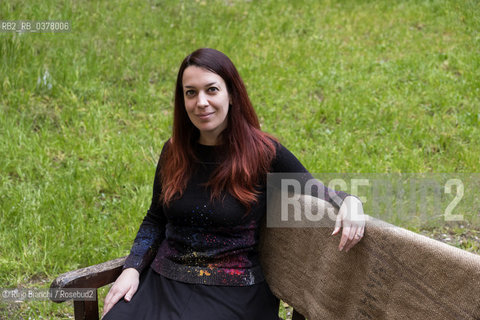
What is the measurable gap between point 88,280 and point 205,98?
1.00 m

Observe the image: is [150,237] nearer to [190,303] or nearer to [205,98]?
[190,303]

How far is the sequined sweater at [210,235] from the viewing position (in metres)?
2.39

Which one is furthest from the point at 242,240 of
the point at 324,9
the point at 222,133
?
the point at 324,9

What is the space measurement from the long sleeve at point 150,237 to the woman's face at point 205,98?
41 centimetres

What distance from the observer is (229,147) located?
2.49m

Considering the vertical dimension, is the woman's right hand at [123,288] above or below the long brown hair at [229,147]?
below

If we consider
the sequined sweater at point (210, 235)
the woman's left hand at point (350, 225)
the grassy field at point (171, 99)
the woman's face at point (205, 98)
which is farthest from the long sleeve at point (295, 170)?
the grassy field at point (171, 99)

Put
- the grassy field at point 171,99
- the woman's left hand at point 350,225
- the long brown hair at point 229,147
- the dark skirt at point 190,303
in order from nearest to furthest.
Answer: the woman's left hand at point 350,225 < the dark skirt at point 190,303 < the long brown hair at point 229,147 < the grassy field at point 171,99

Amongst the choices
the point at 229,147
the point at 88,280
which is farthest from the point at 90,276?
the point at 229,147

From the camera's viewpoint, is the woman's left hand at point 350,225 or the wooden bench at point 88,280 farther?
the wooden bench at point 88,280

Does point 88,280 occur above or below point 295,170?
below

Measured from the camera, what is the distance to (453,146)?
5238 millimetres

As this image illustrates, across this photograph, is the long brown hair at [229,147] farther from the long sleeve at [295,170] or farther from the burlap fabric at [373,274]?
the burlap fabric at [373,274]

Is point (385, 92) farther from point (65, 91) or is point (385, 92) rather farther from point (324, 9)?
point (65, 91)
